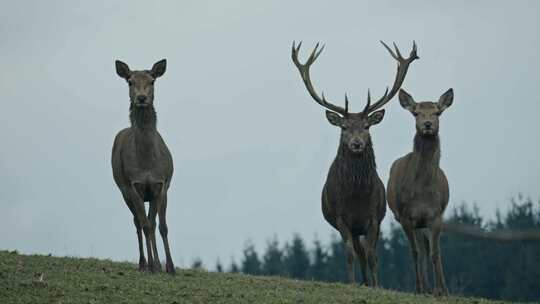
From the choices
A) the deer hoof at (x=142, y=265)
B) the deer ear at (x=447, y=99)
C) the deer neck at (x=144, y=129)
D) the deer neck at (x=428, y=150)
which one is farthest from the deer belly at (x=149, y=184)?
the deer ear at (x=447, y=99)

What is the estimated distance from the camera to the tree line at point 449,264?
5019 centimetres

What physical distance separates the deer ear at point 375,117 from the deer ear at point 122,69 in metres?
3.13

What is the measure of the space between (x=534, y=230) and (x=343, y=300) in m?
7.27

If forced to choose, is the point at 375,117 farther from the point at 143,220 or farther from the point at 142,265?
the point at 142,265

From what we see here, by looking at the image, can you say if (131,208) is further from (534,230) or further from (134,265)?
(534,230)

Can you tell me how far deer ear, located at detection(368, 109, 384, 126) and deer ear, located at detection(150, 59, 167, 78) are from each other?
2702 mm

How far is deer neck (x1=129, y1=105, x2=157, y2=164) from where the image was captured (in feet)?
40.6

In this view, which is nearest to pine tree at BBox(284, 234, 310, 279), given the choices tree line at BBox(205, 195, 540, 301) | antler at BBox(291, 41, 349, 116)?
tree line at BBox(205, 195, 540, 301)

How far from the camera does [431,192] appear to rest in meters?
12.5

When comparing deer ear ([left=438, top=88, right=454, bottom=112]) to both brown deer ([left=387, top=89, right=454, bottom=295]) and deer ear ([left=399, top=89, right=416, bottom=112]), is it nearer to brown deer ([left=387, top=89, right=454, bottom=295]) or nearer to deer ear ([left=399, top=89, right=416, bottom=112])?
brown deer ([left=387, top=89, right=454, bottom=295])

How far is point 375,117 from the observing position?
13.6 metres

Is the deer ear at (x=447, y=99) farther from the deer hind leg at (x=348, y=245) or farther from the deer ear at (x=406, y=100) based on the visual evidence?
the deer hind leg at (x=348, y=245)

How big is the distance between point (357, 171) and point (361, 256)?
1.07m

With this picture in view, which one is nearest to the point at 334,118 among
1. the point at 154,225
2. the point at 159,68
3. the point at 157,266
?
the point at 159,68
